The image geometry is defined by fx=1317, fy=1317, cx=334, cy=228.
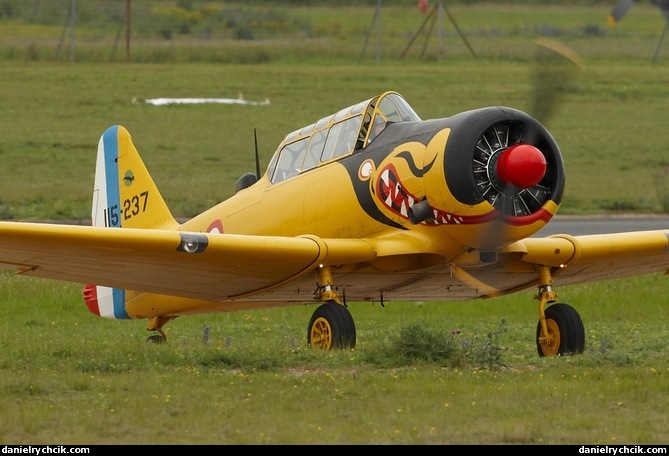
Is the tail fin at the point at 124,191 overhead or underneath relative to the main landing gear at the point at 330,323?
overhead

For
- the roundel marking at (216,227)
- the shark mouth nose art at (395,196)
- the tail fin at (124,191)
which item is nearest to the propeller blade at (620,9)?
the shark mouth nose art at (395,196)

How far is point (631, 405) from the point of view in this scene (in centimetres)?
949

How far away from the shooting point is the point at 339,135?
1373 centimetres

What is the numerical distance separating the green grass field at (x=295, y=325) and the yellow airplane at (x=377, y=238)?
528 millimetres

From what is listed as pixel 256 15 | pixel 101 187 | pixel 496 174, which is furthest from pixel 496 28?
→ pixel 496 174

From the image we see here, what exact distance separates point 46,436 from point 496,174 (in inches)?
213

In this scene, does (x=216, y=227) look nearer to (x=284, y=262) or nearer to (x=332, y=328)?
(x=284, y=262)

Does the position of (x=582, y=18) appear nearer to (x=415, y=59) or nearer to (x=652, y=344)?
(x=415, y=59)

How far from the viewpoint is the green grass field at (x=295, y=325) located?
875 cm

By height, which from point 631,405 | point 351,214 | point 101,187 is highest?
point 101,187

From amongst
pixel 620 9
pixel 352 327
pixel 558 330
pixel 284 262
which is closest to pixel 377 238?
pixel 284 262

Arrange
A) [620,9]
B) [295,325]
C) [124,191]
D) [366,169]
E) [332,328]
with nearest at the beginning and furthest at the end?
1. [620,9]
2. [332,328]
3. [366,169]
4. [124,191]
5. [295,325]

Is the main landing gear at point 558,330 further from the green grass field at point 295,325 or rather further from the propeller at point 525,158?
the propeller at point 525,158

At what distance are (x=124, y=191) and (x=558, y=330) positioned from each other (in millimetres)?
6117
